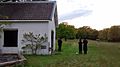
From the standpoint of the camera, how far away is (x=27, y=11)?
35188 millimetres

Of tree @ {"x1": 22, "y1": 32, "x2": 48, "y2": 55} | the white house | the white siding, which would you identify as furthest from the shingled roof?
tree @ {"x1": 22, "y1": 32, "x2": 48, "y2": 55}

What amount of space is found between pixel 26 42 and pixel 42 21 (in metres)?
2.44

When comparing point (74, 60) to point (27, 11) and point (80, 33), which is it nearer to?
point (27, 11)

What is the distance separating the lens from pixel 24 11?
116ft

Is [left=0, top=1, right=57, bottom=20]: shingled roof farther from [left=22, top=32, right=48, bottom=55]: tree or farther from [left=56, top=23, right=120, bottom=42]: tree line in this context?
[left=56, top=23, right=120, bottom=42]: tree line

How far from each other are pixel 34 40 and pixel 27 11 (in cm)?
315

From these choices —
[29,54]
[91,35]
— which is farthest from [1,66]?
[91,35]

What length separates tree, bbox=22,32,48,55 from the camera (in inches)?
1324

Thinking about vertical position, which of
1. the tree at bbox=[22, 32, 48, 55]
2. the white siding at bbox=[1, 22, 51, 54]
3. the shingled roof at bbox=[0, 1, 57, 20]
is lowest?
the tree at bbox=[22, 32, 48, 55]

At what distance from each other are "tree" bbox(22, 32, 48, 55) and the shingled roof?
1.62 m

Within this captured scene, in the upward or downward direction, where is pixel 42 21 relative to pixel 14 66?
upward

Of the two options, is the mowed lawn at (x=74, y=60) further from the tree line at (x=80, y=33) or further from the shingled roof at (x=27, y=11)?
the tree line at (x=80, y=33)

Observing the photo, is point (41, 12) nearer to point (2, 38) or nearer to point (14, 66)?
point (2, 38)

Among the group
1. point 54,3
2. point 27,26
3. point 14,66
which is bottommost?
point 14,66
